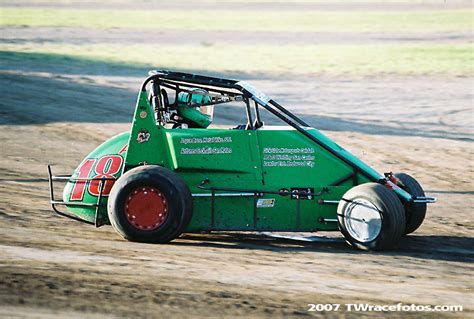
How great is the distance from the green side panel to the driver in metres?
0.66

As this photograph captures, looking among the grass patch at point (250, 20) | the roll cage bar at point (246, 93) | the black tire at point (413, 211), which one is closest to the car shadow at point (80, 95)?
the black tire at point (413, 211)

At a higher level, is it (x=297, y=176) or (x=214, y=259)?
(x=297, y=176)

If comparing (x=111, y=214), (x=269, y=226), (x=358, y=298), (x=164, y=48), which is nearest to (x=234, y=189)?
(x=269, y=226)

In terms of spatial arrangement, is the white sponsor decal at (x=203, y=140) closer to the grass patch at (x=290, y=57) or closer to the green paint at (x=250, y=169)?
the green paint at (x=250, y=169)

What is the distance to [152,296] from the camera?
8625 millimetres

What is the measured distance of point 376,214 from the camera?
10617 mm

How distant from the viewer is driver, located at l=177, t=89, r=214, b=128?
11562 mm

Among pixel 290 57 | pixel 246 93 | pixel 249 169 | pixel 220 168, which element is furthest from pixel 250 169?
pixel 290 57

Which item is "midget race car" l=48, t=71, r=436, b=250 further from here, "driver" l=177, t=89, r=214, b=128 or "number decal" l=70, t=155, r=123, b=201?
"driver" l=177, t=89, r=214, b=128

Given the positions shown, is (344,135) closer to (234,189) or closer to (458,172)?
(458,172)

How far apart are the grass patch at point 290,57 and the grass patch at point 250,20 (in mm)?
10654

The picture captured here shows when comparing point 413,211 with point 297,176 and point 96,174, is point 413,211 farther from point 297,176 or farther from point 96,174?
point 96,174

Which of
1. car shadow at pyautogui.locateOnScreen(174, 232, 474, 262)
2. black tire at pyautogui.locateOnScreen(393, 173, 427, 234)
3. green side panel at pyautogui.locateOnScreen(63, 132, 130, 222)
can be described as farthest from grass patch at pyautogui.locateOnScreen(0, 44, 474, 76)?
green side panel at pyautogui.locateOnScreen(63, 132, 130, 222)

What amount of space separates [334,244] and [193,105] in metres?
2.14
